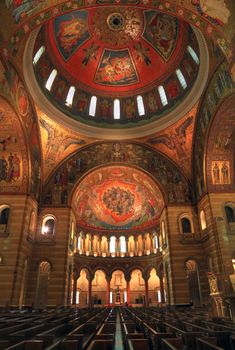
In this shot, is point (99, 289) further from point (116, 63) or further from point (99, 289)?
point (116, 63)

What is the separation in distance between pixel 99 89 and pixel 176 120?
8013mm

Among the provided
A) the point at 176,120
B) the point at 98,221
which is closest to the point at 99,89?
the point at 176,120

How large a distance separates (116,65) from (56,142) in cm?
911

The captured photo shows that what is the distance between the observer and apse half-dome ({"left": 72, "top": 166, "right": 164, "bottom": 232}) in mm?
23141

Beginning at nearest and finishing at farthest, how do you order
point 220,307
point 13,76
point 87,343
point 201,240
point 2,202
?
point 87,343 → point 220,307 → point 13,76 → point 2,202 → point 201,240

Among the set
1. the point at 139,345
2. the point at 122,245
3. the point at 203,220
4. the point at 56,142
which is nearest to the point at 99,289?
the point at 122,245

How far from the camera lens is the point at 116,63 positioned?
861 inches

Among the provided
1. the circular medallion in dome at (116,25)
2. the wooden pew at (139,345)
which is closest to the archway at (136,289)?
the circular medallion in dome at (116,25)

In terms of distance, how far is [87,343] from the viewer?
3258 mm

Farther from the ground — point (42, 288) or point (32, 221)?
point (32, 221)

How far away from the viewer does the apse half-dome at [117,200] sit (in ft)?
75.9

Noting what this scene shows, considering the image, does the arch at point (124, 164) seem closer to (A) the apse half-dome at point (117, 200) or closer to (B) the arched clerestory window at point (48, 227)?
(A) the apse half-dome at point (117, 200)

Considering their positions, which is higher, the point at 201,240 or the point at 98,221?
the point at 98,221

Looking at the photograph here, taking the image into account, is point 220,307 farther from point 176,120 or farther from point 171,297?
point 176,120
